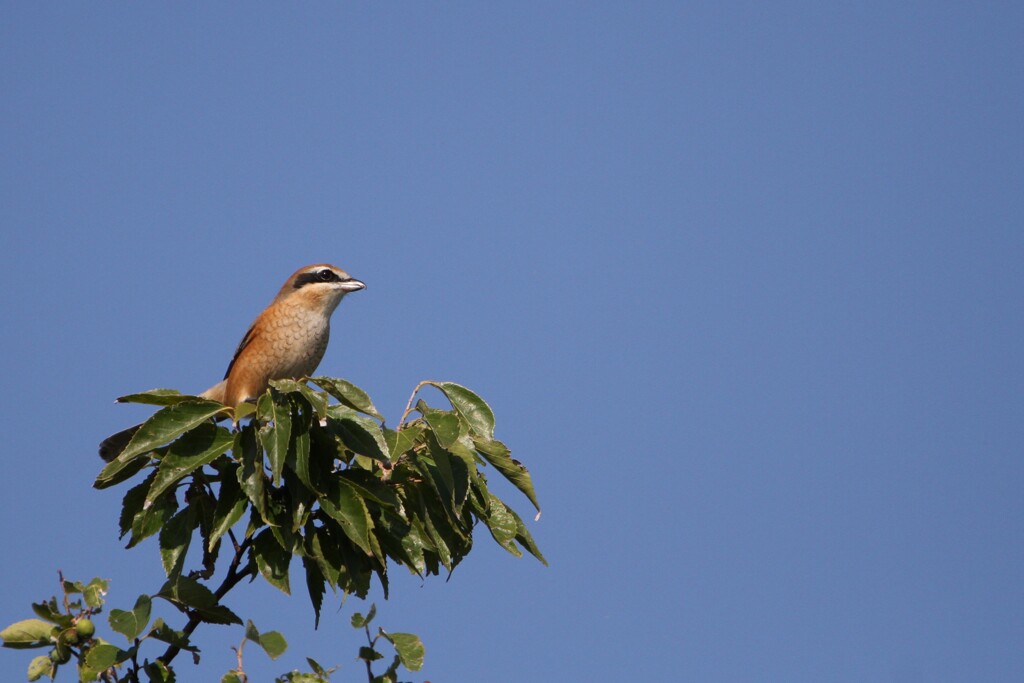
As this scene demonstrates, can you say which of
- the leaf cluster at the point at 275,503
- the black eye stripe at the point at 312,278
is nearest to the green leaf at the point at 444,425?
the leaf cluster at the point at 275,503

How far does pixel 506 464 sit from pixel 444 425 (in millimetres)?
478

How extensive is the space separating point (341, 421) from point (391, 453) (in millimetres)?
227

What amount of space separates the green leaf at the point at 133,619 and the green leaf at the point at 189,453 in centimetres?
35

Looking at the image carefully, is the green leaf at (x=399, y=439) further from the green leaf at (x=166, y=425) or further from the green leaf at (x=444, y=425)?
the green leaf at (x=166, y=425)

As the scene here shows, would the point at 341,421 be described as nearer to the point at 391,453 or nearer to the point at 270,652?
the point at 391,453

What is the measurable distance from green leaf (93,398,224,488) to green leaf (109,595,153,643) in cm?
52

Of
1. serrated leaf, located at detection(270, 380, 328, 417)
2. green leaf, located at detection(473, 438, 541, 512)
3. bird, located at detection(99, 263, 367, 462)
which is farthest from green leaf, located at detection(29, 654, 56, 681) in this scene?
bird, located at detection(99, 263, 367, 462)

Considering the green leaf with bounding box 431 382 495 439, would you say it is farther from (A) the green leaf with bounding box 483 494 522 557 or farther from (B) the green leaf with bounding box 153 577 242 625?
(B) the green leaf with bounding box 153 577 242 625

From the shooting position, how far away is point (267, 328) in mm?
7324

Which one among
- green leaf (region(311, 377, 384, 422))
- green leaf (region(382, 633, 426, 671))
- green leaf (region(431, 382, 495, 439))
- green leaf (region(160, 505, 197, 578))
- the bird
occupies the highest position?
the bird

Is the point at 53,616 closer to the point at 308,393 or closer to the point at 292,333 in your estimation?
the point at 308,393

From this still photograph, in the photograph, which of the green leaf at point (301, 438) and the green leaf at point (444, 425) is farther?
the green leaf at point (444, 425)

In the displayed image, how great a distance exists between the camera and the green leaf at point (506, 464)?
4.54 meters

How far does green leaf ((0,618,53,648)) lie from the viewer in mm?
3938
